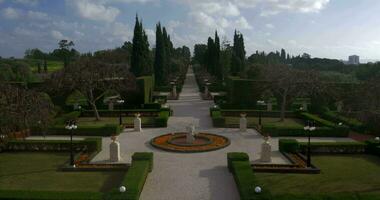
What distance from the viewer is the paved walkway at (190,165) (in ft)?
46.8

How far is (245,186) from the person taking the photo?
13508 millimetres

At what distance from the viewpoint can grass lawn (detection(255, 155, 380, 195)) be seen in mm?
14512

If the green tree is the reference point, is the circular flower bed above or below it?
below

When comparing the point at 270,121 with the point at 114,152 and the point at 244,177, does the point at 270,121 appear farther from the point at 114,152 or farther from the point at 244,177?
the point at 244,177

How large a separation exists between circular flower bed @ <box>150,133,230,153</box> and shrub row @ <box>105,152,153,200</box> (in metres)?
4.15

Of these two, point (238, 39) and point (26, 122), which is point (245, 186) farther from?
point (238, 39)

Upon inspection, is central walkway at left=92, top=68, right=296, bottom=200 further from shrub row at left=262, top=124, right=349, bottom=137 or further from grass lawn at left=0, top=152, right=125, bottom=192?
grass lawn at left=0, top=152, right=125, bottom=192

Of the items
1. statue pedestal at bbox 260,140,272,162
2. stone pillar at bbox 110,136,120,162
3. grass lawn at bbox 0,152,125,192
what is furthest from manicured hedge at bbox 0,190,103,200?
statue pedestal at bbox 260,140,272,162

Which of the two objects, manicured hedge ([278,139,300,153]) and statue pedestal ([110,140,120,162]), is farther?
manicured hedge ([278,139,300,153])

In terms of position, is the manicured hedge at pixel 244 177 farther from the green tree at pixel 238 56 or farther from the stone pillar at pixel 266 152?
the green tree at pixel 238 56

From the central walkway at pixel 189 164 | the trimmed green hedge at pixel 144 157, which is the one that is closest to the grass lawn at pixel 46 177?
the trimmed green hedge at pixel 144 157

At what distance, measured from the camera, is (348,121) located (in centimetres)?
2739

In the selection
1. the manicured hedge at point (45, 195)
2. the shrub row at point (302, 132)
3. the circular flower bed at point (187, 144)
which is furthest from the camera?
the shrub row at point (302, 132)

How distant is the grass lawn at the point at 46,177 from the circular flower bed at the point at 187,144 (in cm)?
516
